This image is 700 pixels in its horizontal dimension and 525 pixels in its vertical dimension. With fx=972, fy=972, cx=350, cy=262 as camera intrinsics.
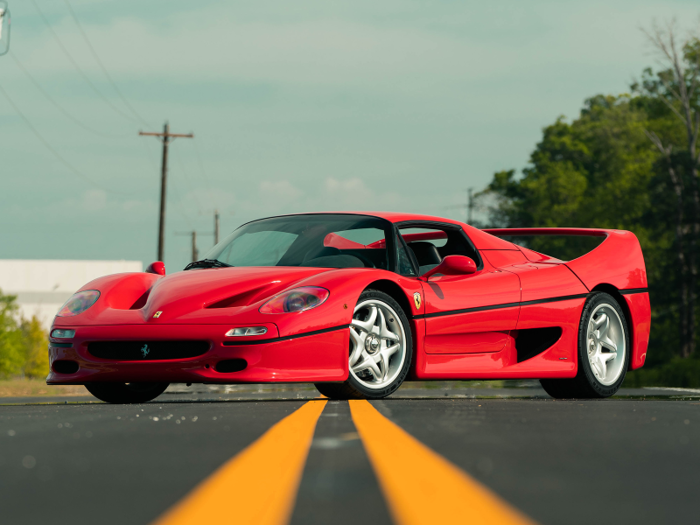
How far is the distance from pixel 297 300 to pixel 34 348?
301 ft

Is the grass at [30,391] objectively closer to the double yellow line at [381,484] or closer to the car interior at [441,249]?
the car interior at [441,249]

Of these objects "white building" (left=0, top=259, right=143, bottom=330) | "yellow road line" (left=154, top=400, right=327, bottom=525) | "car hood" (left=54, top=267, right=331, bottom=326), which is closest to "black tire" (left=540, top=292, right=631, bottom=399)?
"car hood" (left=54, top=267, right=331, bottom=326)

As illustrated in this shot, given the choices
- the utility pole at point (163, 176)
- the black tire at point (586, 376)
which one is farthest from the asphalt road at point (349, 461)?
Answer: the utility pole at point (163, 176)

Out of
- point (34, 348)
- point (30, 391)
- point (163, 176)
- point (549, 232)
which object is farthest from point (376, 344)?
point (34, 348)

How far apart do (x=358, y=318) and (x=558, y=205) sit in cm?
6080

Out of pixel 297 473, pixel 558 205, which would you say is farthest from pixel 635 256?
pixel 558 205

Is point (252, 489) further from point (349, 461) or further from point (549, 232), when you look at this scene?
point (549, 232)

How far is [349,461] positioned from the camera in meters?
3.04

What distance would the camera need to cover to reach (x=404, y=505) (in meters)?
2.28

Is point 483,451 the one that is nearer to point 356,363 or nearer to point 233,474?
point 233,474

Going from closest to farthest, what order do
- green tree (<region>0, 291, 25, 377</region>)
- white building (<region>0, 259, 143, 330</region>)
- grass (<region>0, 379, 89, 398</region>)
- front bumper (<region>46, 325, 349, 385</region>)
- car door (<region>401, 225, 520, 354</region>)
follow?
1. front bumper (<region>46, 325, 349, 385</region>)
2. car door (<region>401, 225, 520, 354</region>)
3. grass (<region>0, 379, 89, 398</region>)
4. green tree (<region>0, 291, 25, 377</region>)
5. white building (<region>0, 259, 143, 330</region>)

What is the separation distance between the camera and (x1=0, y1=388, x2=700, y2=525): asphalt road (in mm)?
2260

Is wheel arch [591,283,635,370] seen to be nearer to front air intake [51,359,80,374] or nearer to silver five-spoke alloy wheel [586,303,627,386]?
silver five-spoke alloy wheel [586,303,627,386]

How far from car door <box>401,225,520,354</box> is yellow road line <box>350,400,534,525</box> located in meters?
3.32
